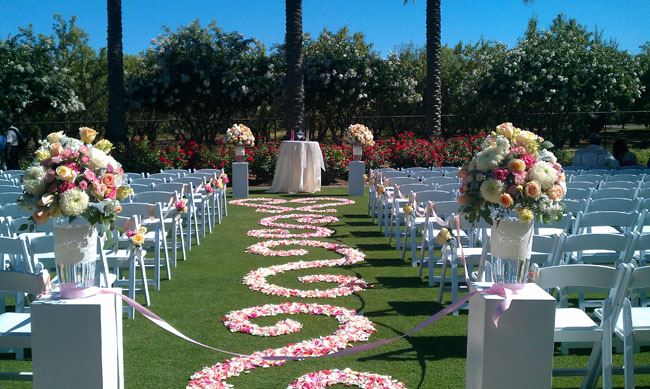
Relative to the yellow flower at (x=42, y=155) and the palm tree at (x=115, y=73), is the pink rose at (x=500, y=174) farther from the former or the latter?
the palm tree at (x=115, y=73)

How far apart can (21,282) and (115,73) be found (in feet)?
51.8

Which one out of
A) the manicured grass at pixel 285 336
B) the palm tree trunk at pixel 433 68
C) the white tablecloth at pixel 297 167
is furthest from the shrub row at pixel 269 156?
the manicured grass at pixel 285 336

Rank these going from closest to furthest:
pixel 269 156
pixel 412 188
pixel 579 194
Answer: pixel 579 194 < pixel 412 188 < pixel 269 156

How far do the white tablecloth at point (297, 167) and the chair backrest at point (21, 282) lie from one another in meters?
12.1

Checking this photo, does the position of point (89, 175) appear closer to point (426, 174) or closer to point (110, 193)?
point (110, 193)

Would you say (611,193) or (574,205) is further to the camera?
(611,193)

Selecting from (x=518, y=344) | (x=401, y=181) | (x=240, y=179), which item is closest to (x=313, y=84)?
(x=240, y=179)

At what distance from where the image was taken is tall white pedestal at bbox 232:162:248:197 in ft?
49.6

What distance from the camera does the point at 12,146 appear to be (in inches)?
623

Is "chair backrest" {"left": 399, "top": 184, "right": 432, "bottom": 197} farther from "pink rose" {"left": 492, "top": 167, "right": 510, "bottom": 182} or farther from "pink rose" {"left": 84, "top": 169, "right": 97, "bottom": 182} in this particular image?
"pink rose" {"left": 84, "top": 169, "right": 97, "bottom": 182}

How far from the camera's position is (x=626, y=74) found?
2495cm

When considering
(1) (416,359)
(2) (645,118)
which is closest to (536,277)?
(1) (416,359)

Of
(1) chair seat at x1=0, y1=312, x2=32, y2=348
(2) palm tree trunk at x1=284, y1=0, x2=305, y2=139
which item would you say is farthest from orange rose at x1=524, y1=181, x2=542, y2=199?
(2) palm tree trunk at x1=284, y1=0, x2=305, y2=139

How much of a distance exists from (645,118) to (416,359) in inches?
1072
